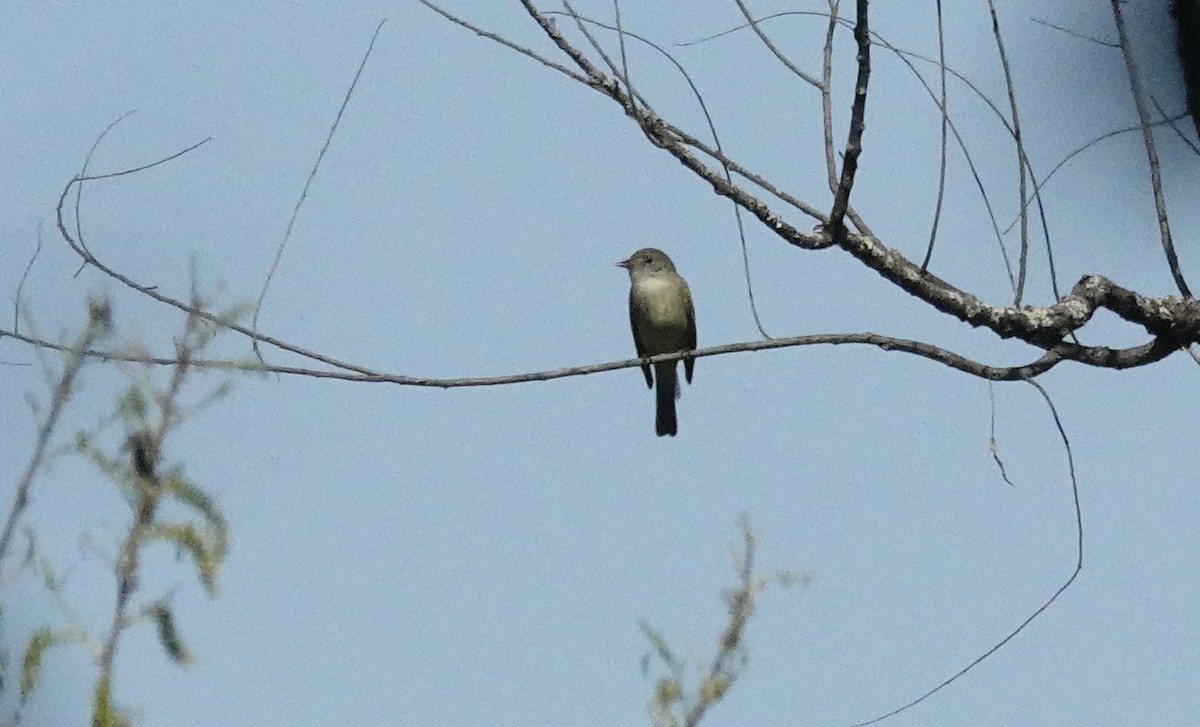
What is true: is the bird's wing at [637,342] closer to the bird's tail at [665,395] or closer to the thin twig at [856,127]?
the bird's tail at [665,395]

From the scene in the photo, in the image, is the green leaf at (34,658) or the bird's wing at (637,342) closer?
the green leaf at (34,658)

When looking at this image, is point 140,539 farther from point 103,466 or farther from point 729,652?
point 729,652

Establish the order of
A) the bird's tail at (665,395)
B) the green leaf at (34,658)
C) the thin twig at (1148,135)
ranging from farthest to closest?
the bird's tail at (665,395)
the thin twig at (1148,135)
the green leaf at (34,658)

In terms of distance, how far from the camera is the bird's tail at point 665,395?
830 cm

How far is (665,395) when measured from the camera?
8.34m

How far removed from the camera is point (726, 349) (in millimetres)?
3467

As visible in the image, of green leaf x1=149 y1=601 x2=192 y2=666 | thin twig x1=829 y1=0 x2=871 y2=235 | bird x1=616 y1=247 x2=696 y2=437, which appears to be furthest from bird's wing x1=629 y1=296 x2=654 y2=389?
green leaf x1=149 y1=601 x2=192 y2=666

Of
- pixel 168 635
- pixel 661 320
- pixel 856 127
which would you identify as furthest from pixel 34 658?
pixel 661 320

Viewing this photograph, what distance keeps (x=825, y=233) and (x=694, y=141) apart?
0.38 m

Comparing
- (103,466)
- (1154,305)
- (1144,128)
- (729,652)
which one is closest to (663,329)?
(729,652)

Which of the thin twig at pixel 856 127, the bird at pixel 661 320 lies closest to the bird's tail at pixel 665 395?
the bird at pixel 661 320

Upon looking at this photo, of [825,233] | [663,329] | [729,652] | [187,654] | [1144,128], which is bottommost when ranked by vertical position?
[187,654]

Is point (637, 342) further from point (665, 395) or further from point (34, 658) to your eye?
point (34, 658)

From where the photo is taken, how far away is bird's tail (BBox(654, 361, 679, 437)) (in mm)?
8305
